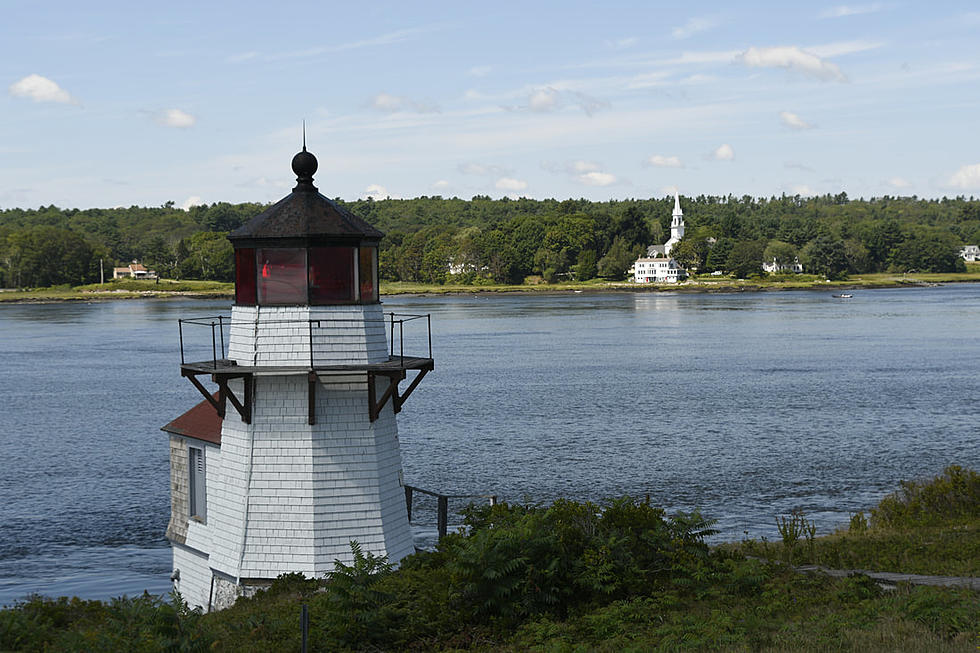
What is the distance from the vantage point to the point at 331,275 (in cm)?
1648

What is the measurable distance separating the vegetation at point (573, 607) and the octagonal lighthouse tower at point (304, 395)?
89.5 inches

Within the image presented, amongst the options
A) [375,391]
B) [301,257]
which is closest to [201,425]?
[375,391]

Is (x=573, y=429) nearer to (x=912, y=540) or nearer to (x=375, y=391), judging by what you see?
(x=375, y=391)

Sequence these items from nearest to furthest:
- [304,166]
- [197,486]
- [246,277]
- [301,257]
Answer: [301,257] < [246,277] < [304,166] < [197,486]

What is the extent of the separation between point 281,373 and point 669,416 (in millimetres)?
34962

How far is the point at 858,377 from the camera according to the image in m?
63.1

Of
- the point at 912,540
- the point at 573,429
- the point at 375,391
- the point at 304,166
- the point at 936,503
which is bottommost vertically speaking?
the point at 573,429

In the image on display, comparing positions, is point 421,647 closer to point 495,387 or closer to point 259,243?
point 259,243

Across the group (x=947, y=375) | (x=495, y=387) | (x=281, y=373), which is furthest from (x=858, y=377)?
(x=281, y=373)

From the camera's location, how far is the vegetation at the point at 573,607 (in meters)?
10.9

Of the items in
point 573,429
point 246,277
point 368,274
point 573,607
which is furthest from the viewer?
point 573,429

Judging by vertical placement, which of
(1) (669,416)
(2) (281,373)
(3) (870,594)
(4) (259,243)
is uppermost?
(4) (259,243)

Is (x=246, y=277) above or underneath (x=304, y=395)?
above

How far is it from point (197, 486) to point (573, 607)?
9427 mm
